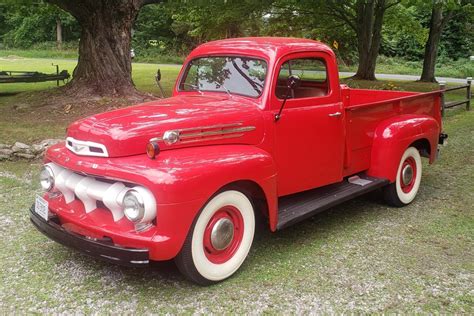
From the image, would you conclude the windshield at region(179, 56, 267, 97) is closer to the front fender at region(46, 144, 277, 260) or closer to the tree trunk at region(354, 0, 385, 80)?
the front fender at region(46, 144, 277, 260)

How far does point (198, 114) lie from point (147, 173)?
0.79 m

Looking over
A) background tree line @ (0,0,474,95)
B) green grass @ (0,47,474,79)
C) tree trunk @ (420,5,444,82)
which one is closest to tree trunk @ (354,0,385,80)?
background tree line @ (0,0,474,95)

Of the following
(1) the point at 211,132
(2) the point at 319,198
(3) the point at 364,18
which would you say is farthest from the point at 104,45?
(3) the point at 364,18

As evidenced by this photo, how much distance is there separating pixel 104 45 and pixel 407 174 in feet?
26.7

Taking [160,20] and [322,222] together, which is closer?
[322,222]

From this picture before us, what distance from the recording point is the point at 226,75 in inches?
173

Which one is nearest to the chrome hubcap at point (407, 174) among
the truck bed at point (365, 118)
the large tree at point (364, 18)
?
the truck bed at point (365, 118)

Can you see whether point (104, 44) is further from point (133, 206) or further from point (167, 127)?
point (133, 206)

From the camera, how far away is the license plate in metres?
3.62

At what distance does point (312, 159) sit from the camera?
4395mm

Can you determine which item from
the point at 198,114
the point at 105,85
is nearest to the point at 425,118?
the point at 198,114

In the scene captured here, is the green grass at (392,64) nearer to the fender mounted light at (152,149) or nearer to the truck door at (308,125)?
the truck door at (308,125)

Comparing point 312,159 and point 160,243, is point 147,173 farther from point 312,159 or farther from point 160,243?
point 312,159

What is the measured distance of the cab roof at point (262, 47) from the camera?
14.0 feet
